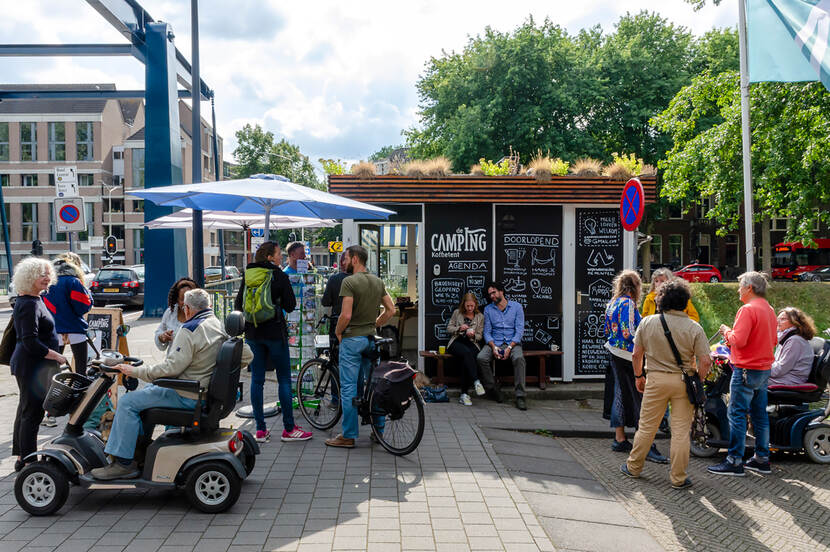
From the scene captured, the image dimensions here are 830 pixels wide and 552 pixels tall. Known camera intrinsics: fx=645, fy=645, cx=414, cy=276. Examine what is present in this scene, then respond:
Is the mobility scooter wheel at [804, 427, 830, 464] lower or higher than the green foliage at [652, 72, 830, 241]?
lower

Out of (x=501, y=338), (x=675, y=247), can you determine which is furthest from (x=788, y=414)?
(x=675, y=247)

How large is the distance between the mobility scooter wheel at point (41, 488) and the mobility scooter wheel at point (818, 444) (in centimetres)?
636

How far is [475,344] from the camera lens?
8.48m

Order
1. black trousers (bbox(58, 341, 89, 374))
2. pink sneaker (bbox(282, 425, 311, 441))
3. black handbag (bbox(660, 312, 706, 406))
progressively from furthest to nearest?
black trousers (bbox(58, 341, 89, 374)) → pink sneaker (bbox(282, 425, 311, 441)) → black handbag (bbox(660, 312, 706, 406))

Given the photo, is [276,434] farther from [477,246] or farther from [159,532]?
[477,246]

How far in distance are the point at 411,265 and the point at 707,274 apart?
116 ft

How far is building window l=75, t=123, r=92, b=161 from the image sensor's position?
54688 millimetres

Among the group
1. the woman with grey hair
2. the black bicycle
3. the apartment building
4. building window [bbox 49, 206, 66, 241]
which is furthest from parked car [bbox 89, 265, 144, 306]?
building window [bbox 49, 206, 66, 241]

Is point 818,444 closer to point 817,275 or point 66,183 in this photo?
point 66,183

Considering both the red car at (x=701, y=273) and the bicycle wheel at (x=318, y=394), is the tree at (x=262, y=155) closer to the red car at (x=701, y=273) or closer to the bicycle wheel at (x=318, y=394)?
the red car at (x=701, y=273)

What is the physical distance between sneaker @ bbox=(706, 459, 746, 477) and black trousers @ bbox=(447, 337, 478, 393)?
127 inches

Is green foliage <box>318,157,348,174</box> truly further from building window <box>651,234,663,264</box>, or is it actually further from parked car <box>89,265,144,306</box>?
building window <box>651,234,663,264</box>

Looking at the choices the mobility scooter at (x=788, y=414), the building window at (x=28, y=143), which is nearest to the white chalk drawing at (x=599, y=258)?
the mobility scooter at (x=788, y=414)

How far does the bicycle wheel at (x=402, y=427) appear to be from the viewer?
18.8 ft
